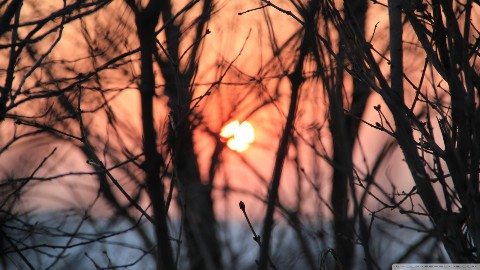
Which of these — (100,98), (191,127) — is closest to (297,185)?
(191,127)

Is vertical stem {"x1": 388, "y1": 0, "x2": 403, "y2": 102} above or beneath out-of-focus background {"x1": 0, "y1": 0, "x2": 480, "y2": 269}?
beneath

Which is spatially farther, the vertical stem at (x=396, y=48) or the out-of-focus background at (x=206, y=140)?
the out-of-focus background at (x=206, y=140)

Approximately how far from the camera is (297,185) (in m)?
3.20

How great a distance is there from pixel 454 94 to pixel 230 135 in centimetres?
178

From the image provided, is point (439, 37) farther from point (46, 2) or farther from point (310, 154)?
point (46, 2)

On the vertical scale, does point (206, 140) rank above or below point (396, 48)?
above

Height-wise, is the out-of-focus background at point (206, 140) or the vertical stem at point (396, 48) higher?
the out-of-focus background at point (206, 140)

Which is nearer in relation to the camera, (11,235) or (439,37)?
(439,37)

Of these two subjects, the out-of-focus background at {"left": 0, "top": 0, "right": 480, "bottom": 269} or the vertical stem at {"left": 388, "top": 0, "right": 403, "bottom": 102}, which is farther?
the out-of-focus background at {"left": 0, "top": 0, "right": 480, "bottom": 269}

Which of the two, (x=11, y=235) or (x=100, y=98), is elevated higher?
(x=100, y=98)

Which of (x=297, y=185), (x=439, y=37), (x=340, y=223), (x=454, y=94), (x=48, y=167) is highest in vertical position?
(x=48, y=167)

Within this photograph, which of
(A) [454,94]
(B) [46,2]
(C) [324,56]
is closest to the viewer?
(A) [454,94]

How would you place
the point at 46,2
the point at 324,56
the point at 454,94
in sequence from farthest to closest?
the point at 324,56 → the point at 46,2 → the point at 454,94

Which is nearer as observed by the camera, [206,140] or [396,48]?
[396,48]
